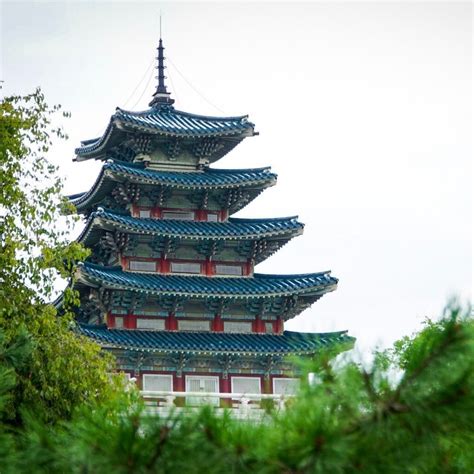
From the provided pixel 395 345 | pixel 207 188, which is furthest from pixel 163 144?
pixel 395 345

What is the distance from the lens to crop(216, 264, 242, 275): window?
133 ft

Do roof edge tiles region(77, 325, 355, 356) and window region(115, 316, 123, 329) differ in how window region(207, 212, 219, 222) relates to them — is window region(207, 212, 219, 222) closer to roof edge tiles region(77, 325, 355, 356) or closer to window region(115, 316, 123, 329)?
roof edge tiles region(77, 325, 355, 356)

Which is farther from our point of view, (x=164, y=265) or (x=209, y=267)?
(x=209, y=267)

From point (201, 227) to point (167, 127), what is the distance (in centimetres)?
357

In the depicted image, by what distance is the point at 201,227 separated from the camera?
40.1 metres

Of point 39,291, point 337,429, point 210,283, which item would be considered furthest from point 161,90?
point 337,429

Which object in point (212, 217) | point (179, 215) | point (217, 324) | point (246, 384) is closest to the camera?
point (246, 384)

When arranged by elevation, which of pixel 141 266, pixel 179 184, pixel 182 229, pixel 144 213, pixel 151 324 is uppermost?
pixel 179 184

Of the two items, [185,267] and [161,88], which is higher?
[161,88]

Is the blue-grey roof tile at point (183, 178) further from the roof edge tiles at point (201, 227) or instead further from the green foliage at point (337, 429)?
the green foliage at point (337, 429)

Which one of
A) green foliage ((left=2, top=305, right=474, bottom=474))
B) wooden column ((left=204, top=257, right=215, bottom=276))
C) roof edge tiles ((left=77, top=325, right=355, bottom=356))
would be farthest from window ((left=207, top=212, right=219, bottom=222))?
green foliage ((left=2, top=305, right=474, bottom=474))

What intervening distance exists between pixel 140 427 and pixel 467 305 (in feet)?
7.84

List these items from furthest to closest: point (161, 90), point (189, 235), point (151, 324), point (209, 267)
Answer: point (161, 90), point (209, 267), point (189, 235), point (151, 324)

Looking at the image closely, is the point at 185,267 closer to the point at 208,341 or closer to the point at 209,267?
the point at 209,267
